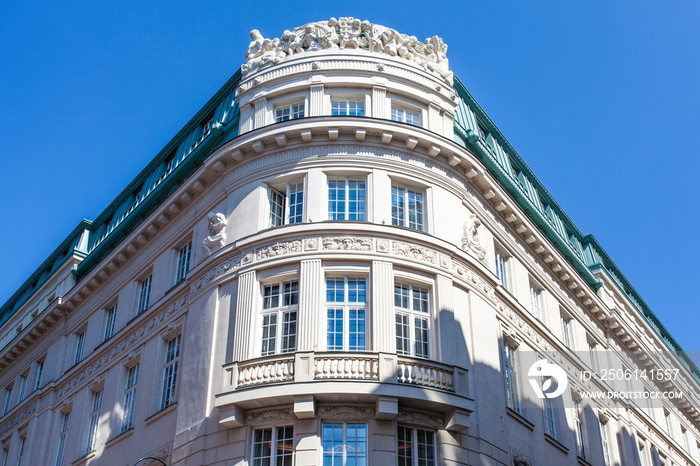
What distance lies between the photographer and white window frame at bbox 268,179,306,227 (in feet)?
82.5

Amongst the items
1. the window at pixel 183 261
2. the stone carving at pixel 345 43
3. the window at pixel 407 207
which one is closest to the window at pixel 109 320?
the window at pixel 183 261

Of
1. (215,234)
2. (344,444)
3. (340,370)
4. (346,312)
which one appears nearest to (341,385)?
(340,370)

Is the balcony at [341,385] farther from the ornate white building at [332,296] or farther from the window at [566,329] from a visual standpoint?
the window at [566,329]

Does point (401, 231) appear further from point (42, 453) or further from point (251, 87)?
point (42, 453)

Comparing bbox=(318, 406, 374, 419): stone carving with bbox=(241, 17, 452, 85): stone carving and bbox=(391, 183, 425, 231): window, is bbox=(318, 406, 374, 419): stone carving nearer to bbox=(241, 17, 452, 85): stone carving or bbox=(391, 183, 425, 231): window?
bbox=(391, 183, 425, 231): window

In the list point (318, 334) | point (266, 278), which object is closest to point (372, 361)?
point (318, 334)

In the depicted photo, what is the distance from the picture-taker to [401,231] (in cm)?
2414

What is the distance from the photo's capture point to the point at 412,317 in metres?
23.4

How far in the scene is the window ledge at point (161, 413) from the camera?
2478 centimetres

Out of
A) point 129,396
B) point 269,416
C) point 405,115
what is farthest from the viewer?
point 129,396

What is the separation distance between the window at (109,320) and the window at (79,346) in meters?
2.17

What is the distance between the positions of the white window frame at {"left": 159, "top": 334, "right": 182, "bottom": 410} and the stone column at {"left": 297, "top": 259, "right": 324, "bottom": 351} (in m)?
5.66

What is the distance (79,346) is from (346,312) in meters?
18.2

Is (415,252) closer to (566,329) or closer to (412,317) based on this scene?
(412,317)
